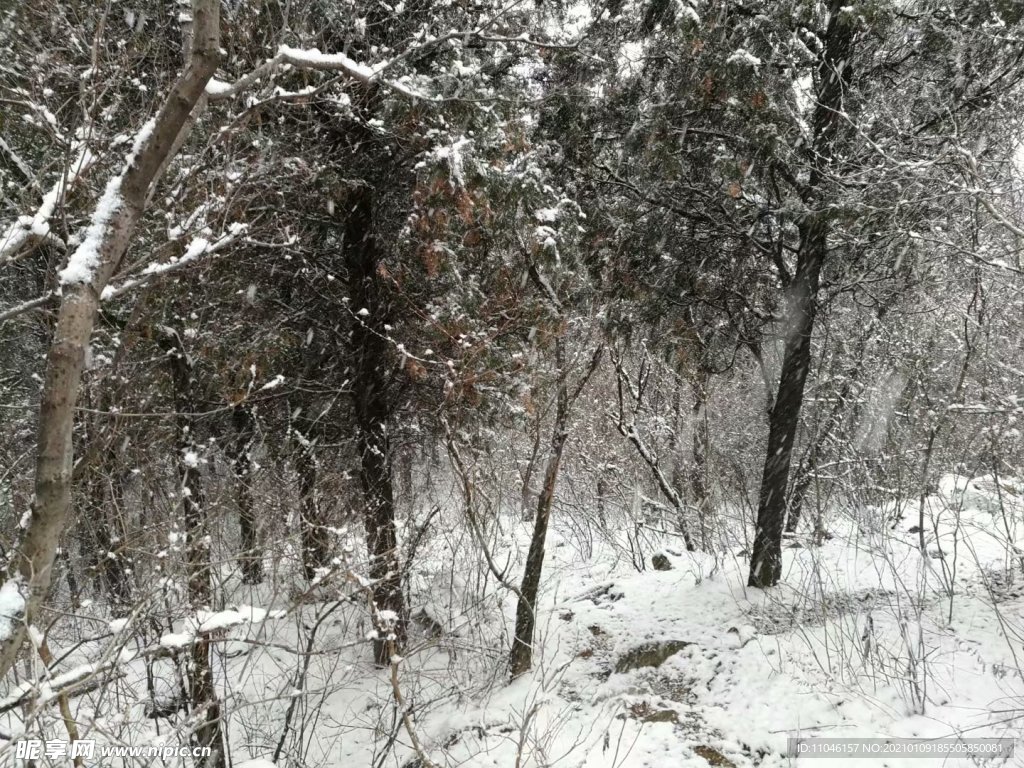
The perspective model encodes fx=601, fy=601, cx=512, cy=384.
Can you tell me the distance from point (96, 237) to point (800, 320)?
19.3 feet

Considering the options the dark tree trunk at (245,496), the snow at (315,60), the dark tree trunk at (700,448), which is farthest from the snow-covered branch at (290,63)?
the dark tree trunk at (700,448)

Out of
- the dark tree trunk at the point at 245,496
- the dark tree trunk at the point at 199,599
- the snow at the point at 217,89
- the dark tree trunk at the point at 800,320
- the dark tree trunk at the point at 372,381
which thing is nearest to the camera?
the snow at the point at 217,89

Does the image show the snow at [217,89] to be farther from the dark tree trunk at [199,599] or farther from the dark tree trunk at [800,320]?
the dark tree trunk at [800,320]

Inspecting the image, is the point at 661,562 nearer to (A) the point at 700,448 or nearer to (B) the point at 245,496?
(B) the point at 245,496

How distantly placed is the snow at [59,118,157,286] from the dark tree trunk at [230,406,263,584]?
10.7ft

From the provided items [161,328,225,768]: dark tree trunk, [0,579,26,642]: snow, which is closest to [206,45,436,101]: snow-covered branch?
[0,579,26,642]: snow

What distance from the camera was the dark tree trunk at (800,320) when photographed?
5586 millimetres

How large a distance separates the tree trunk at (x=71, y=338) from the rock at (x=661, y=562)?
6.89 m

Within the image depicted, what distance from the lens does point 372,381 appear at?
6.74m

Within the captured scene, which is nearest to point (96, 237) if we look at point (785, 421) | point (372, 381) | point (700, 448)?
point (372, 381)

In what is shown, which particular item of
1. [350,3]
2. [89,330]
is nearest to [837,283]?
[350,3]

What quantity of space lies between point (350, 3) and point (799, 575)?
703 cm

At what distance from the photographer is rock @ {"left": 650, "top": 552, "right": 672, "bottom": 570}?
300 inches

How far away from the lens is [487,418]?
23.0 ft
